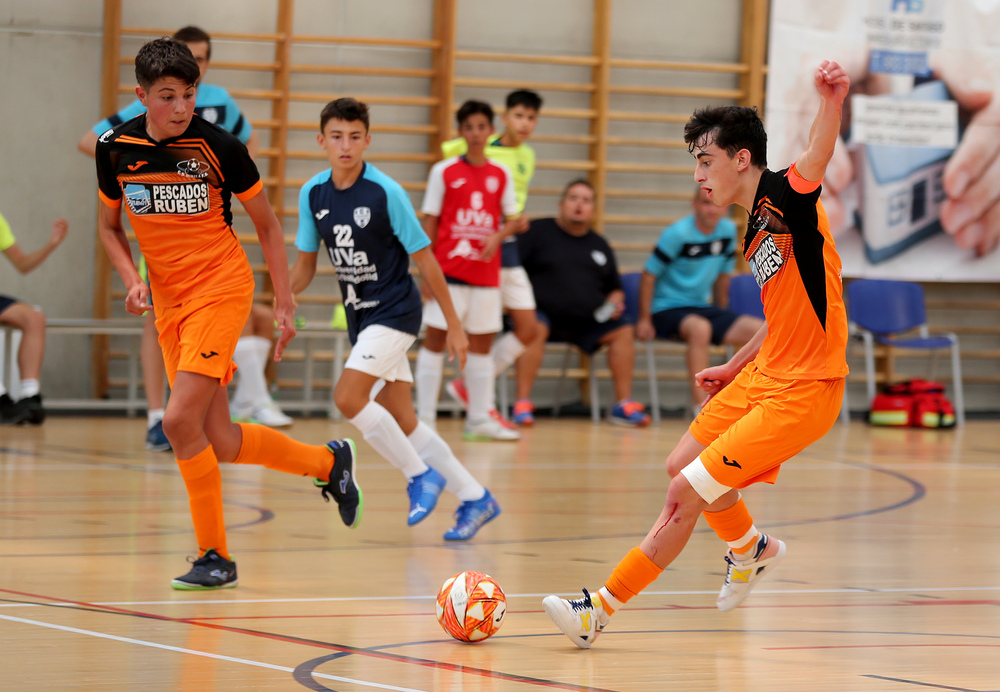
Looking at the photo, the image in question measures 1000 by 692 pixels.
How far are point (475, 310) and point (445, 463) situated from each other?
272 centimetres

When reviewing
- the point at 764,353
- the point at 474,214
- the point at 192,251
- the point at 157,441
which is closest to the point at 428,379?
the point at 474,214

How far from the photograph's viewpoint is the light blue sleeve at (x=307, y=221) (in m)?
4.21

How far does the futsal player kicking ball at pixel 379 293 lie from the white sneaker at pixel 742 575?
1.21m

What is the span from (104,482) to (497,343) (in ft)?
11.0

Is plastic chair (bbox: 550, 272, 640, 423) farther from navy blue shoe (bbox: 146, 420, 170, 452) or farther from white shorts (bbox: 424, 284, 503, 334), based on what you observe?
navy blue shoe (bbox: 146, 420, 170, 452)

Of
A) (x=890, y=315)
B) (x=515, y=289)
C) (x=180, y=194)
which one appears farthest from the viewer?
(x=890, y=315)

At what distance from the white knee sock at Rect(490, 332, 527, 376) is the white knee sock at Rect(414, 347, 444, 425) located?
74 cm

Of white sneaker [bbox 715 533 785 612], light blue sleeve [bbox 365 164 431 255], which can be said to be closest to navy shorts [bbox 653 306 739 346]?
light blue sleeve [bbox 365 164 431 255]

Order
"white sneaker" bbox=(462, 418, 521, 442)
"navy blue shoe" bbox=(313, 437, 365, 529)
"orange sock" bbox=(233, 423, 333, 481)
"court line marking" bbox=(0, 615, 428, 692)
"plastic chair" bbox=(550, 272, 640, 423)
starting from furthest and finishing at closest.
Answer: "plastic chair" bbox=(550, 272, 640, 423)
"white sneaker" bbox=(462, 418, 521, 442)
"navy blue shoe" bbox=(313, 437, 365, 529)
"orange sock" bbox=(233, 423, 333, 481)
"court line marking" bbox=(0, 615, 428, 692)

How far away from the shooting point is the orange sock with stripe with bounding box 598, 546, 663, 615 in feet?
9.10

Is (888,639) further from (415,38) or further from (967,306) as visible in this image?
(967,306)

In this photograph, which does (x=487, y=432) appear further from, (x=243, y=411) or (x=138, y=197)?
(x=138, y=197)

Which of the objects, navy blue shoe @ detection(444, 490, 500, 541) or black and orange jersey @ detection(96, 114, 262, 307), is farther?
navy blue shoe @ detection(444, 490, 500, 541)

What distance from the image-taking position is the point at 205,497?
3277 mm
